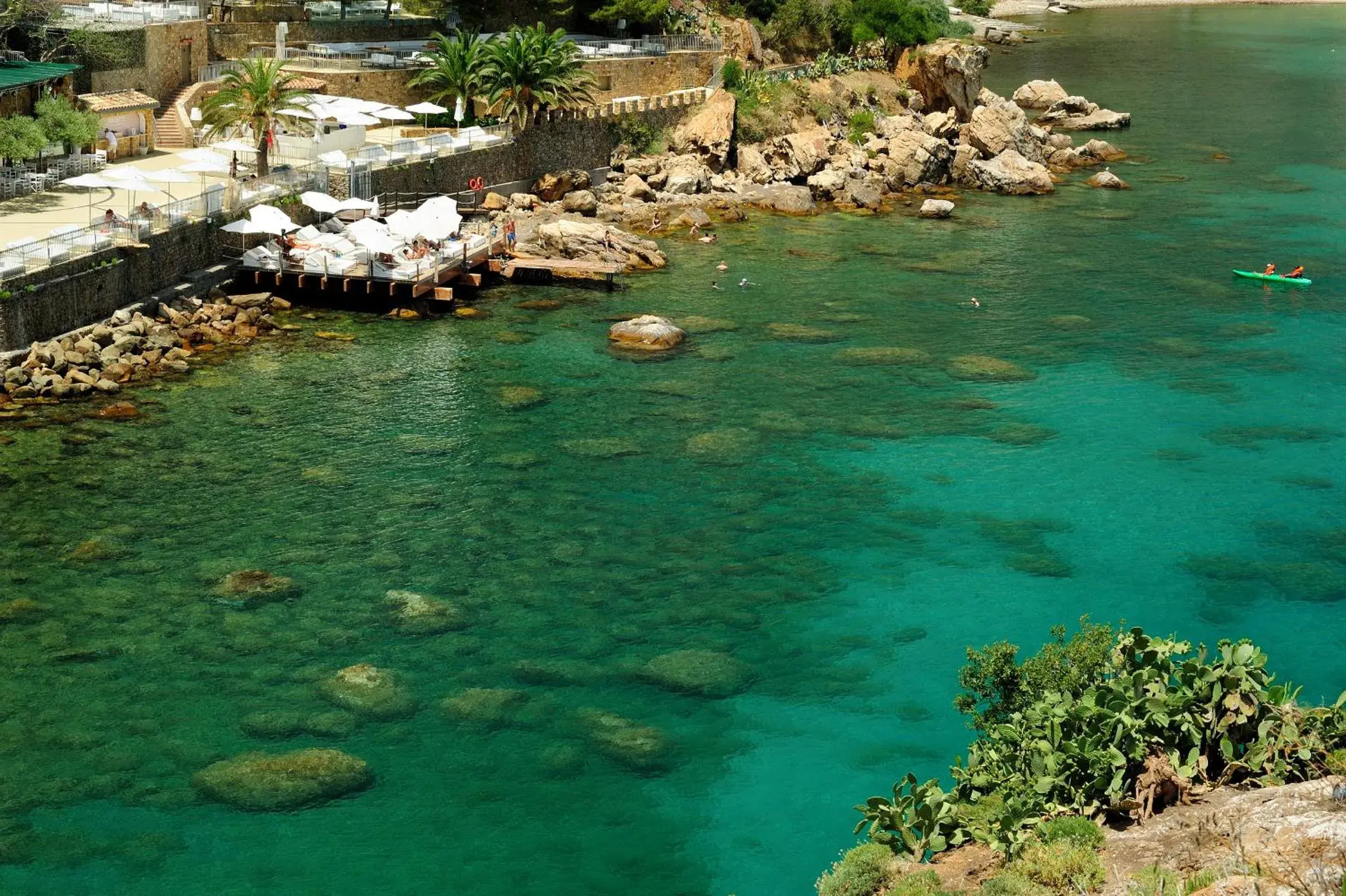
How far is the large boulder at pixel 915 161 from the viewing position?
83.8 metres

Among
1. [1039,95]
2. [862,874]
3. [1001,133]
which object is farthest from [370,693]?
[1039,95]

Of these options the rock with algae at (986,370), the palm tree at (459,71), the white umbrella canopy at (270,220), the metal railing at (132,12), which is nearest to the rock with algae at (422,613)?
the rock with algae at (986,370)

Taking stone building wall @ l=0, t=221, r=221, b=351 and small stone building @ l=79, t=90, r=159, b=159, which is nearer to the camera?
stone building wall @ l=0, t=221, r=221, b=351

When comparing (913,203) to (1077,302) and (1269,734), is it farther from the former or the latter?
(1269,734)

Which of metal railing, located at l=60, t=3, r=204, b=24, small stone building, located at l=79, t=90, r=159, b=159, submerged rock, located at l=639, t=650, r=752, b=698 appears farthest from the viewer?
metal railing, located at l=60, t=3, r=204, b=24

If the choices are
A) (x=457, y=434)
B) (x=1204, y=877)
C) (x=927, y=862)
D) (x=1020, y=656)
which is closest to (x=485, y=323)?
(x=457, y=434)

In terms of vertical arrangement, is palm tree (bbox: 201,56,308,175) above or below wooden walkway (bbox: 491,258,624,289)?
above

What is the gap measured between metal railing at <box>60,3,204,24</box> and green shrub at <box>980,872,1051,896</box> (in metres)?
60.1

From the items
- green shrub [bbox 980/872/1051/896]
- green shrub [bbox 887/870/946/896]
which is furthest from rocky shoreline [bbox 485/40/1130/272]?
green shrub [bbox 980/872/1051/896]

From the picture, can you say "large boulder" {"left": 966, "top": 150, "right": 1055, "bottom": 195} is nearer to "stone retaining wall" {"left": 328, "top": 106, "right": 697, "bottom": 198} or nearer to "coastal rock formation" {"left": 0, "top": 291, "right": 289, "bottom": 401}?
"stone retaining wall" {"left": 328, "top": 106, "right": 697, "bottom": 198}

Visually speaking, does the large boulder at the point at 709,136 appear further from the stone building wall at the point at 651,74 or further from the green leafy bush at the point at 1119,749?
the green leafy bush at the point at 1119,749

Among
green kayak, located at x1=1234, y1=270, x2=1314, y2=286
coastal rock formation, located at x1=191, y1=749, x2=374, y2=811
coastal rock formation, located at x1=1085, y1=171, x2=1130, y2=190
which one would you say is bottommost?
coastal rock formation, located at x1=191, y1=749, x2=374, y2=811

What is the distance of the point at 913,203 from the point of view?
81.1 meters

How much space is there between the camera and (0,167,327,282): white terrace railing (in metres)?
47.9
